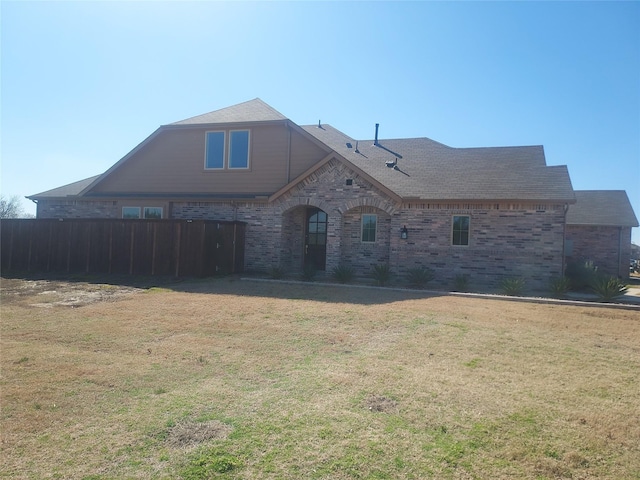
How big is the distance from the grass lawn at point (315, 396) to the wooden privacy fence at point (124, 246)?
5914 millimetres

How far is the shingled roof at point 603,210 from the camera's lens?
2202 cm

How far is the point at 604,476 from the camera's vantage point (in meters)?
3.16

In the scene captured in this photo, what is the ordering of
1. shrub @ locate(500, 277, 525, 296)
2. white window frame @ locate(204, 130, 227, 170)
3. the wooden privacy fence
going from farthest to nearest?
white window frame @ locate(204, 130, 227, 170)
the wooden privacy fence
shrub @ locate(500, 277, 525, 296)

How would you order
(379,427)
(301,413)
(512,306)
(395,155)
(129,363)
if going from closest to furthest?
(379,427) → (301,413) → (129,363) → (512,306) → (395,155)

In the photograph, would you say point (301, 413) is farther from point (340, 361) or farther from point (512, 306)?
point (512, 306)

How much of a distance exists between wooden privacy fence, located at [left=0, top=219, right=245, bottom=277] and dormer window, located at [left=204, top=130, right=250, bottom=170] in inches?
115

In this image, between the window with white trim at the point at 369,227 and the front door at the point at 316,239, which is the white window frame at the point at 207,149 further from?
the window with white trim at the point at 369,227

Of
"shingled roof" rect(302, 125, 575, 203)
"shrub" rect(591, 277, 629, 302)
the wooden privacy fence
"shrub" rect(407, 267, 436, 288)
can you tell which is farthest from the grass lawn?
"shingled roof" rect(302, 125, 575, 203)

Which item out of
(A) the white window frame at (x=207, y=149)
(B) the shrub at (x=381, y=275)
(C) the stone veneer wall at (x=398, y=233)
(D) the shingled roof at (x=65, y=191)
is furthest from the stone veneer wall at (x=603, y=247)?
(D) the shingled roof at (x=65, y=191)

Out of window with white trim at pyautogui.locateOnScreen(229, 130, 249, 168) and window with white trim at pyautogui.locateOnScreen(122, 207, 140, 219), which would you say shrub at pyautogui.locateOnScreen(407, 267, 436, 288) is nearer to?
window with white trim at pyautogui.locateOnScreen(229, 130, 249, 168)

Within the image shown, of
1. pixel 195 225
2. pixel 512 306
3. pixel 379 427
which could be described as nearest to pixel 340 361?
pixel 379 427

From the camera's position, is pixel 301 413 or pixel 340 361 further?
pixel 340 361

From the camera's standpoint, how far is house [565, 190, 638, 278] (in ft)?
71.4

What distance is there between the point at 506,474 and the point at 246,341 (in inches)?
173
